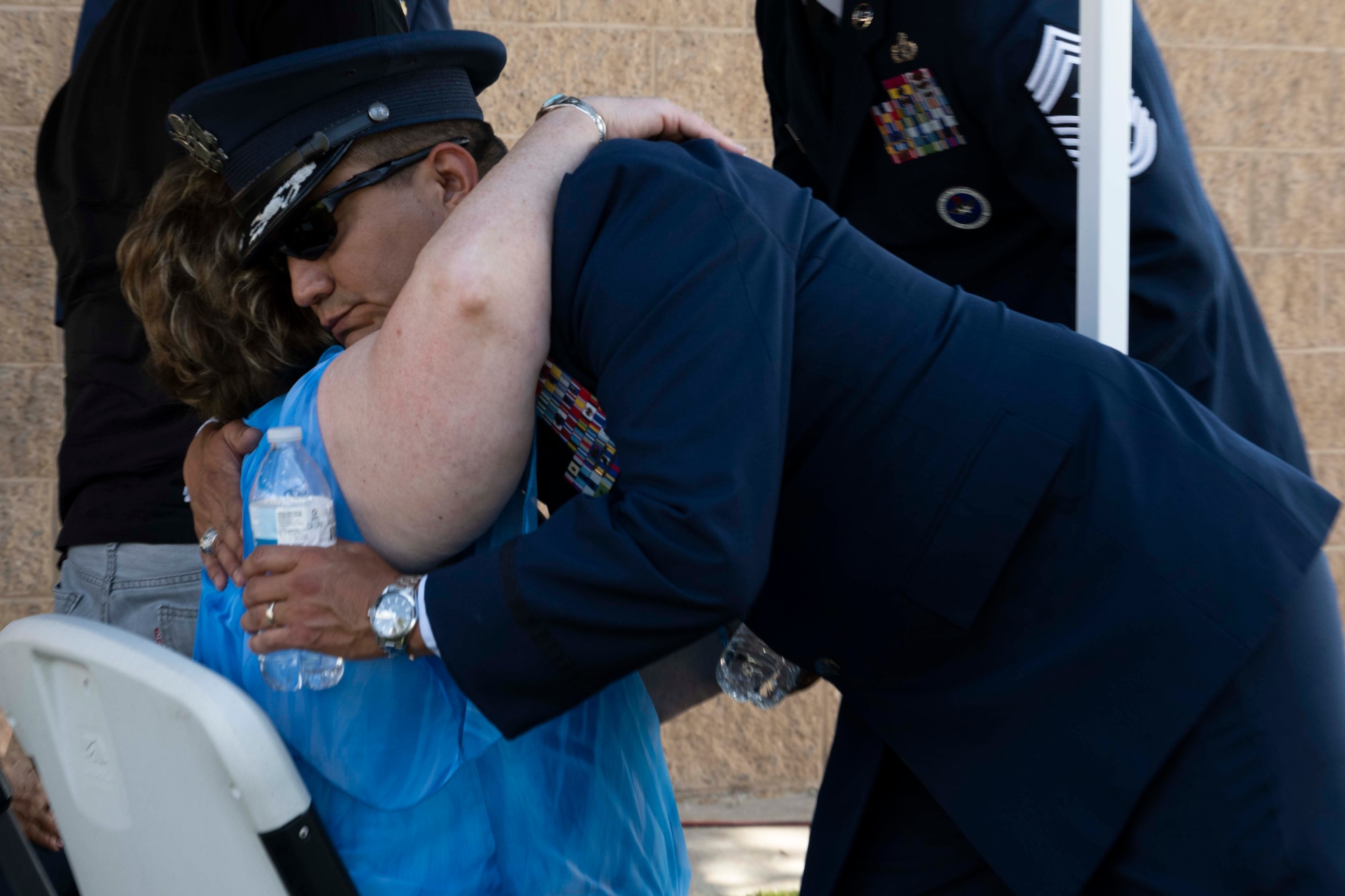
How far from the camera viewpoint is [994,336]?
4.16 feet

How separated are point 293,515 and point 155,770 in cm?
29

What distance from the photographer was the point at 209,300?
1.76 meters

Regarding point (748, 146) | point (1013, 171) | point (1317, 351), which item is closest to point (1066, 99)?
point (1013, 171)

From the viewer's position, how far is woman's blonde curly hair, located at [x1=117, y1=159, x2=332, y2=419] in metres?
1.73

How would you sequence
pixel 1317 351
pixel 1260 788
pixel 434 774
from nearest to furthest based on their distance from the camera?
pixel 1260 788
pixel 434 774
pixel 1317 351

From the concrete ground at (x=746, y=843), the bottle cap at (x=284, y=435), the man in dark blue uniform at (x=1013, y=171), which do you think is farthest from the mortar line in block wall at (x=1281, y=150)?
the bottle cap at (x=284, y=435)

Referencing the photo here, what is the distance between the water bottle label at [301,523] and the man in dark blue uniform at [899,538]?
1.0 inches

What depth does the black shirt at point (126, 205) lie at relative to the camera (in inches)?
79.6

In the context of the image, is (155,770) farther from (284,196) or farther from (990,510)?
(990,510)

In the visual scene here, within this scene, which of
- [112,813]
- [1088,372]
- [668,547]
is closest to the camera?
[668,547]

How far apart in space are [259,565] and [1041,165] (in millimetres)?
1155

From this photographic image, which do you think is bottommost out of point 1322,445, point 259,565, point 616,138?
point 1322,445

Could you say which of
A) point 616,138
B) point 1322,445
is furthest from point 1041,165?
point 1322,445

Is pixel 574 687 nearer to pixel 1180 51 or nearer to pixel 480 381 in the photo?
pixel 480 381
